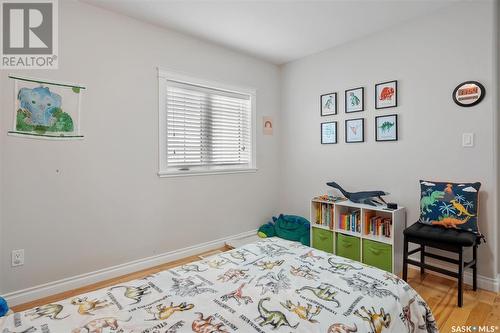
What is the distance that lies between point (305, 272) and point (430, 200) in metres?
1.66

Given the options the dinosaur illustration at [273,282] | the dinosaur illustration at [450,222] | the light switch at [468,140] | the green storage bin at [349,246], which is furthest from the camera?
the green storage bin at [349,246]

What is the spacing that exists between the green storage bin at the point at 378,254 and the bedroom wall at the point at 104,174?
173 centimetres

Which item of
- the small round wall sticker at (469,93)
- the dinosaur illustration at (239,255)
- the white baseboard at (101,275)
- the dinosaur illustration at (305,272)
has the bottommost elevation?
the white baseboard at (101,275)

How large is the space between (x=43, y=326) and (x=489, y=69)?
3.42 m

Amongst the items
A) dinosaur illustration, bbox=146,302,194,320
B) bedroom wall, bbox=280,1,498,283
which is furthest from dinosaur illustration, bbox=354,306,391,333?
bedroom wall, bbox=280,1,498,283

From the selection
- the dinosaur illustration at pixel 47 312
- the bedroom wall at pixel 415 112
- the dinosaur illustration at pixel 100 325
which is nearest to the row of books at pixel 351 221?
the bedroom wall at pixel 415 112

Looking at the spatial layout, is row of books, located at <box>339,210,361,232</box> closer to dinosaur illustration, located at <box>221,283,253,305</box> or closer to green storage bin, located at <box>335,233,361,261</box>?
green storage bin, located at <box>335,233,361,261</box>

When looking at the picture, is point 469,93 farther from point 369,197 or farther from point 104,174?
point 104,174

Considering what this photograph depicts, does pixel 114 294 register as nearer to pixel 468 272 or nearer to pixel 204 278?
pixel 204 278

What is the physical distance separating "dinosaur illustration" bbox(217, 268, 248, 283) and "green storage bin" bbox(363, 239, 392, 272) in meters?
1.73

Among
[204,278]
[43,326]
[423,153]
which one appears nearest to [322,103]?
[423,153]

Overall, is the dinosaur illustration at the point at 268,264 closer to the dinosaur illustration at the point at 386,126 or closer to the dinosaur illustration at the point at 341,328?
the dinosaur illustration at the point at 341,328

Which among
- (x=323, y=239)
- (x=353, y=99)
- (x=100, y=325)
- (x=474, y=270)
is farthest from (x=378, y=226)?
(x=100, y=325)

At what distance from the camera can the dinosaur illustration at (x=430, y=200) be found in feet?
8.14
